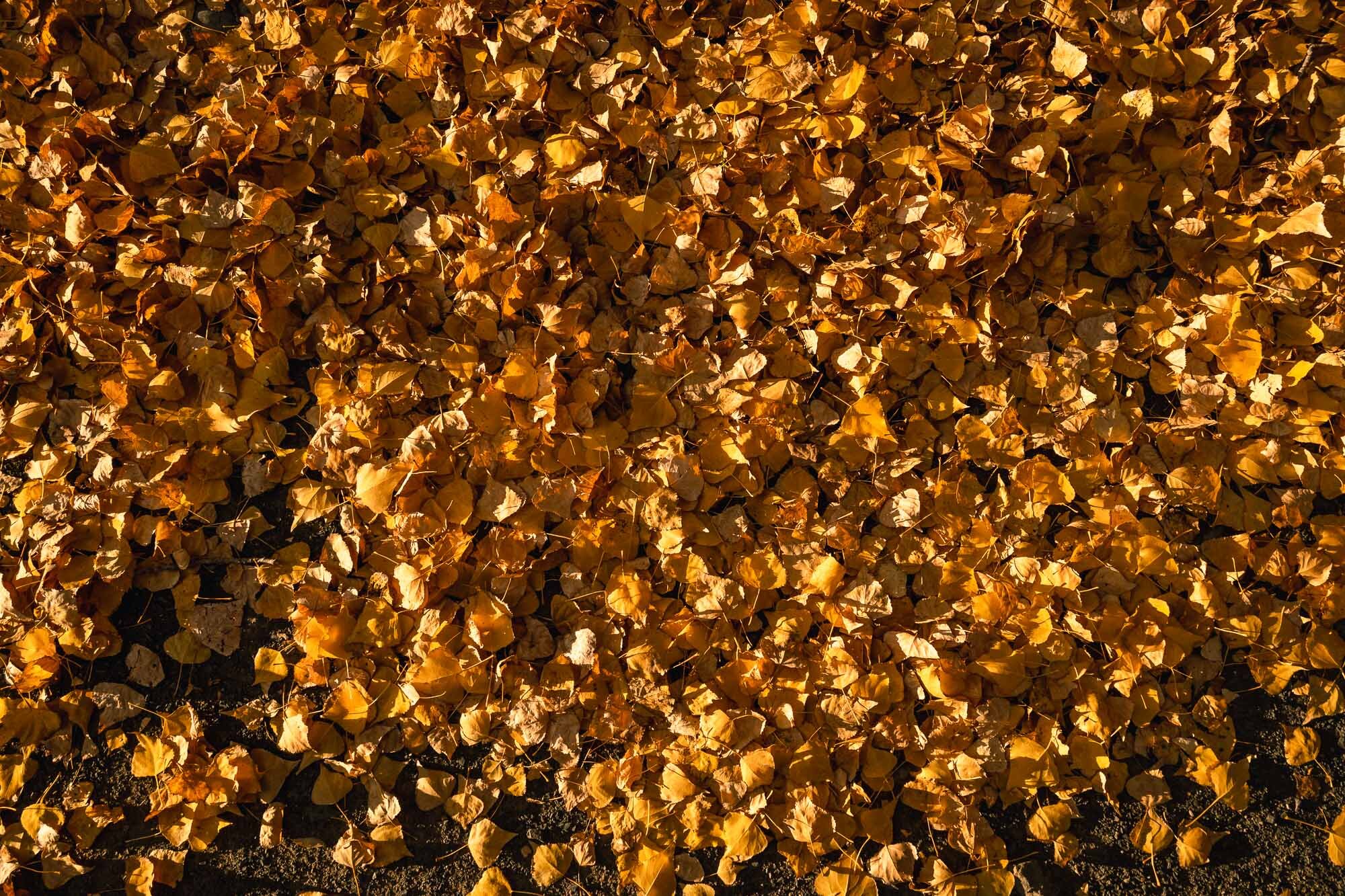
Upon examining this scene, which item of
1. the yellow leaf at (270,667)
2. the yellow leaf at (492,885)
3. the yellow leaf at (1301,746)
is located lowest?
the yellow leaf at (492,885)

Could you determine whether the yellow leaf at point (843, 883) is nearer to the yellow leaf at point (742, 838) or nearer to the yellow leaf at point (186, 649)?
the yellow leaf at point (742, 838)

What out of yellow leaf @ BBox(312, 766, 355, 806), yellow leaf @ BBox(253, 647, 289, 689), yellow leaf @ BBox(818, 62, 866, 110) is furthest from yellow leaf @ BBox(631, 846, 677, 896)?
yellow leaf @ BBox(818, 62, 866, 110)

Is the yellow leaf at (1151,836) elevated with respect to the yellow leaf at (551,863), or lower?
lower

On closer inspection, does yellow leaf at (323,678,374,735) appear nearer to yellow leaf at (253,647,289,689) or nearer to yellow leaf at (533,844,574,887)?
yellow leaf at (253,647,289,689)

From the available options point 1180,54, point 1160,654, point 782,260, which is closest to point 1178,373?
point 1160,654

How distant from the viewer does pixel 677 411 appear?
1.45m

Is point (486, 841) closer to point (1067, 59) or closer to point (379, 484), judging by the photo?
point (379, 484)

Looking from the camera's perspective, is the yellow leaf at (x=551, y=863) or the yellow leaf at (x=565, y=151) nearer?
the yellow leaf at (x=551, y=863)

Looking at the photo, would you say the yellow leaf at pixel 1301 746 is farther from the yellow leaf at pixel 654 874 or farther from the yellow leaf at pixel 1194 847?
the yellow leaf at pixel 654 874

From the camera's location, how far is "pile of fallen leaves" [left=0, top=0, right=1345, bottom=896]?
1.39 meters

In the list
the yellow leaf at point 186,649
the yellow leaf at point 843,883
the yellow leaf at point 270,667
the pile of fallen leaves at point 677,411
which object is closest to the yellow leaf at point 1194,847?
the pile of fallen leaves at point 677,411

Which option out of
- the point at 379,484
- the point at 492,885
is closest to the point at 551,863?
the point at 492,885

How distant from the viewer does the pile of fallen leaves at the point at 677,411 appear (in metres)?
1.39

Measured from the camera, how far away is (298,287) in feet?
4.89
